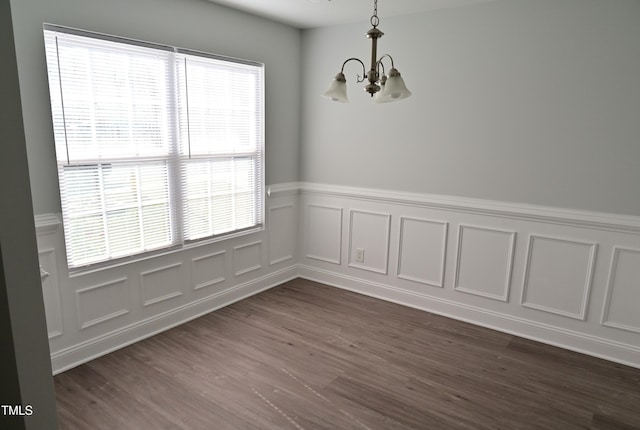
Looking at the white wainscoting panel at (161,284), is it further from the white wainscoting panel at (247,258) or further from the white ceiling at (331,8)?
the white ceiling at (331,8)

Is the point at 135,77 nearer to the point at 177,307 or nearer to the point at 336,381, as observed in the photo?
the point at 177,307

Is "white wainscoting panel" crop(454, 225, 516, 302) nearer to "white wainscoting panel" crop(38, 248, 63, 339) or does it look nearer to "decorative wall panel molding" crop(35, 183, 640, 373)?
"decorative wall panel molding" crop(35, 183, 640, 373)

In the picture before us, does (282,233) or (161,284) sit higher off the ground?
(282,233)

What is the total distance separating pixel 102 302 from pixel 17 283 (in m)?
2.11

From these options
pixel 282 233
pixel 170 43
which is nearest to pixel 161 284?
pixel 282 233

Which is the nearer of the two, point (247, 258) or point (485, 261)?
point (485, 261)

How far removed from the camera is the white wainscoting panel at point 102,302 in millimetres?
2801

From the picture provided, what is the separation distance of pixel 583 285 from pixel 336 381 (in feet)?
6.51

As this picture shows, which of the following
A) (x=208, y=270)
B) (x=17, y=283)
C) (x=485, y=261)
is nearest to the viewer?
(x=17, y=283)

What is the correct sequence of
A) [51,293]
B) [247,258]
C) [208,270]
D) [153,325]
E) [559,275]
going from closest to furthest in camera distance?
[51,293]
[559,275]
[153,325]
[208,270]
[247,258]

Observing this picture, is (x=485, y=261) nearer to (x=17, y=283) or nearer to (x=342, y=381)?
(x=342, y=381)

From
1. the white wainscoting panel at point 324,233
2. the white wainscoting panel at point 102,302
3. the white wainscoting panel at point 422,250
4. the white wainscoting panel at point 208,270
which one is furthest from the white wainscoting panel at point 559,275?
the white wainscoting panel at point 102,302

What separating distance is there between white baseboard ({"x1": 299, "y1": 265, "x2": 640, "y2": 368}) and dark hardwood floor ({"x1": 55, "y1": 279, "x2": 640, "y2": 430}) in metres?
0.09

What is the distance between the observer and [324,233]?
439 cm
